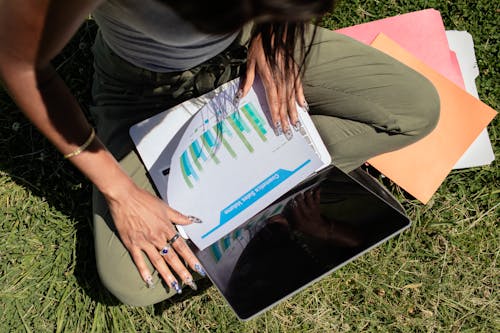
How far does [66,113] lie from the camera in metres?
1.31

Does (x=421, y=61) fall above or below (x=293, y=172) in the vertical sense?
below

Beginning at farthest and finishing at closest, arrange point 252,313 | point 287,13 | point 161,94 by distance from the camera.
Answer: point 161,94
point 252,313
point 287,13

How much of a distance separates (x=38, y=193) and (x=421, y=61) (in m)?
1.53

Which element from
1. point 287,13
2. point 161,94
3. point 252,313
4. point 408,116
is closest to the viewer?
point 287,13

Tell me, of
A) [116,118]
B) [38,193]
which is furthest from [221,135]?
[38,193]

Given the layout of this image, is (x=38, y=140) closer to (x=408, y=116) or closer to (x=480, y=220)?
(x=408, y=116)

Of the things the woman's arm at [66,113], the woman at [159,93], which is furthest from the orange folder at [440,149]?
the woman's arm at [66,113]

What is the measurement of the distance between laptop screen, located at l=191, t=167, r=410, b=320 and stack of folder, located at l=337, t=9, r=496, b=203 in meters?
0.54

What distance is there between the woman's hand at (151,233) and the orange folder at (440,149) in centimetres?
83

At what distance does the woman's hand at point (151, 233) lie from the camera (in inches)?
60.2

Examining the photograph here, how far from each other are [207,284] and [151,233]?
48 centimetres

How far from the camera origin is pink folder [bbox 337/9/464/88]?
84.2 inches

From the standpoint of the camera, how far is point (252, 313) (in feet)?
4.81

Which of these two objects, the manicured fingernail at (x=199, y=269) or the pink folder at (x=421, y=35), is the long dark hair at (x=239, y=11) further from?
the pink folder at (x=421, y=35)
